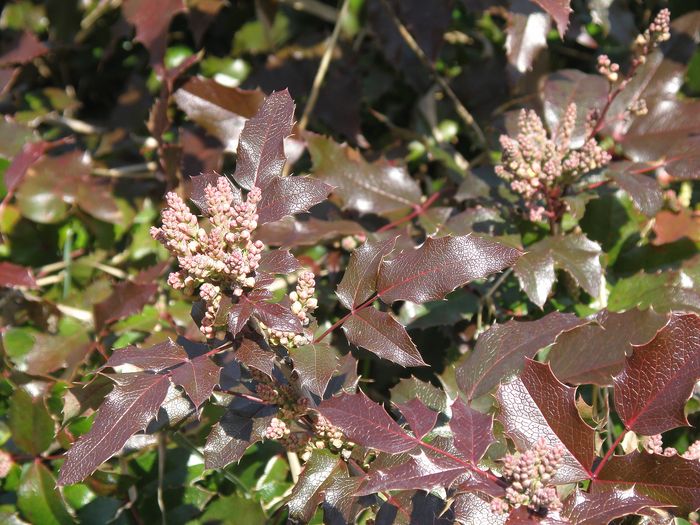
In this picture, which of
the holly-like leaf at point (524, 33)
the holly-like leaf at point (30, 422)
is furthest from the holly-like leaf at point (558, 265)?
the holly-like leaf at point (30, 422)

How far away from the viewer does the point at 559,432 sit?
1022 millimetres

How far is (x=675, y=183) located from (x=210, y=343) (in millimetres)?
1284

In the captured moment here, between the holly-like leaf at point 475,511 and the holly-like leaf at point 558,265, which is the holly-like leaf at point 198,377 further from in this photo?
the holly-like leaf at point 558,265

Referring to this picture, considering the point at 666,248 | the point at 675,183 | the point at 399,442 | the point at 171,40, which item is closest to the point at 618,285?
the point at 666,248

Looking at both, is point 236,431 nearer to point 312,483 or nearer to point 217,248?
point 312,483

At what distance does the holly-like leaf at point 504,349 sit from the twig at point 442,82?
84cm

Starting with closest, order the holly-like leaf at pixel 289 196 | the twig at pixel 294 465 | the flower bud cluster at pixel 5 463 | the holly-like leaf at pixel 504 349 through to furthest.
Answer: the holly-like leaf at pixel 289 196, the holly-like leaf at pixel 504 349, the twig at pixel 294 465, the flower bud cluster at pixel 5 463

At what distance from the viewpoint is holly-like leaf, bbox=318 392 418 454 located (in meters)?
0.99

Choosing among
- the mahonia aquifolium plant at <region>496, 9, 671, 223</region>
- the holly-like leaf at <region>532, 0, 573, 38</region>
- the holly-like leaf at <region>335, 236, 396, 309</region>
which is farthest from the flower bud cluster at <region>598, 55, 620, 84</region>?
the holly-like leaf at <region>335, 236, 396, 309</region>

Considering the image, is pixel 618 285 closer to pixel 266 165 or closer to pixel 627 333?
pixel 627 333

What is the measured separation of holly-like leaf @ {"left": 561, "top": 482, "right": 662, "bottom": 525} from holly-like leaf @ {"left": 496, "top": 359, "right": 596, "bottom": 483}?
0.20ft

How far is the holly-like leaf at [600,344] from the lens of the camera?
1228mm

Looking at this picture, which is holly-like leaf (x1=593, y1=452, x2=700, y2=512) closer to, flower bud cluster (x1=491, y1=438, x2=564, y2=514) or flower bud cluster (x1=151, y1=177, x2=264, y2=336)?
flower bud cluster (x1=491, y1=438, x2=564, y2=514)

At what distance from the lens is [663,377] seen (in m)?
1.01
